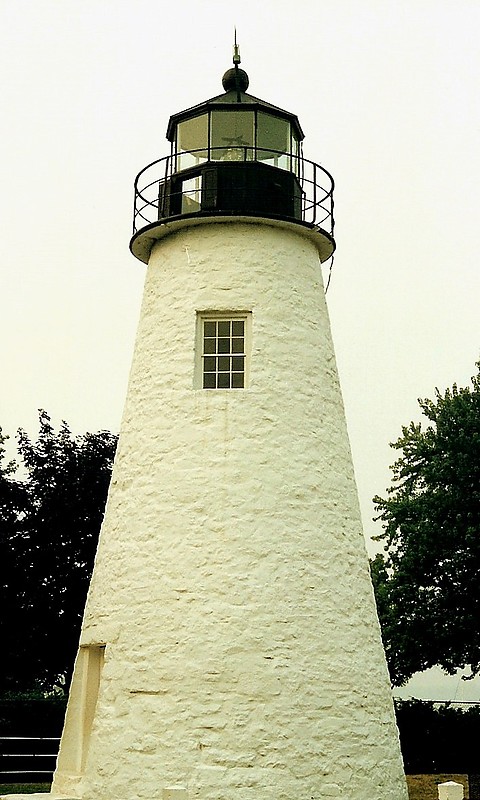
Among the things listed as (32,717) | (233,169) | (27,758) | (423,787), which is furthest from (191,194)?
(32,717)

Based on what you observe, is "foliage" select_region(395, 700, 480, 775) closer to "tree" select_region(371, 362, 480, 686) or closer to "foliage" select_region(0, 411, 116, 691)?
"tree" select_region(371, 362, 480, 686)

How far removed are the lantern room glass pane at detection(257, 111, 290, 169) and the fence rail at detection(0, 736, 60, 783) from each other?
14820 mm

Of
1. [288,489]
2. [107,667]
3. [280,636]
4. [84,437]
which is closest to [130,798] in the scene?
[107,667]

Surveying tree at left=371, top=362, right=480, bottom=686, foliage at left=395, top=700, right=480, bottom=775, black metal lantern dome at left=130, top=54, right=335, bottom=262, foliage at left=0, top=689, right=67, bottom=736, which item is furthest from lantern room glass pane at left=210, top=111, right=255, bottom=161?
foliage at left=0, top=689, right=67, bottom=736

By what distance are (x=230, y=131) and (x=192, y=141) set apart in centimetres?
62

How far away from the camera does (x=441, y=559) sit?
26.2m

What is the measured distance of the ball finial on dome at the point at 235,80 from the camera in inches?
617

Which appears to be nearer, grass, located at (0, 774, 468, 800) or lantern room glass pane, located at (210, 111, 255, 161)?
lantern room glass pane, located at (210, 111, 255, 161)

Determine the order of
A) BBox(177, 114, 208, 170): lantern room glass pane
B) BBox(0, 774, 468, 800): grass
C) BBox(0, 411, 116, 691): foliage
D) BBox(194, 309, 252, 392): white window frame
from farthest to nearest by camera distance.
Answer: BBox(0, 411, 116, 691): foliage → BBox(0, 774, 468, 800): grass → BBox(177, 114, 208, 170): lantern room glass pane → BBox(194, 309, 252, 392): white window frame

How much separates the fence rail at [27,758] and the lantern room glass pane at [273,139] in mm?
14820

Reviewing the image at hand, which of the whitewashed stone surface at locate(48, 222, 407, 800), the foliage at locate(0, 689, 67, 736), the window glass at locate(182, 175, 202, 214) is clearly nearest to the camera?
the whitewashed stone surface at locate(48, 222, 407, 800)

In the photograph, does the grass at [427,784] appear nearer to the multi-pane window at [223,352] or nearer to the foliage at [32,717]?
the foliage at [32,717]

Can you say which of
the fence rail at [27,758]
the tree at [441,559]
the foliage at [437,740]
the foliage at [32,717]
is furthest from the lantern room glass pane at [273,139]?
the foliage at [32,717]

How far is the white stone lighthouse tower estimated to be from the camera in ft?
41.2
